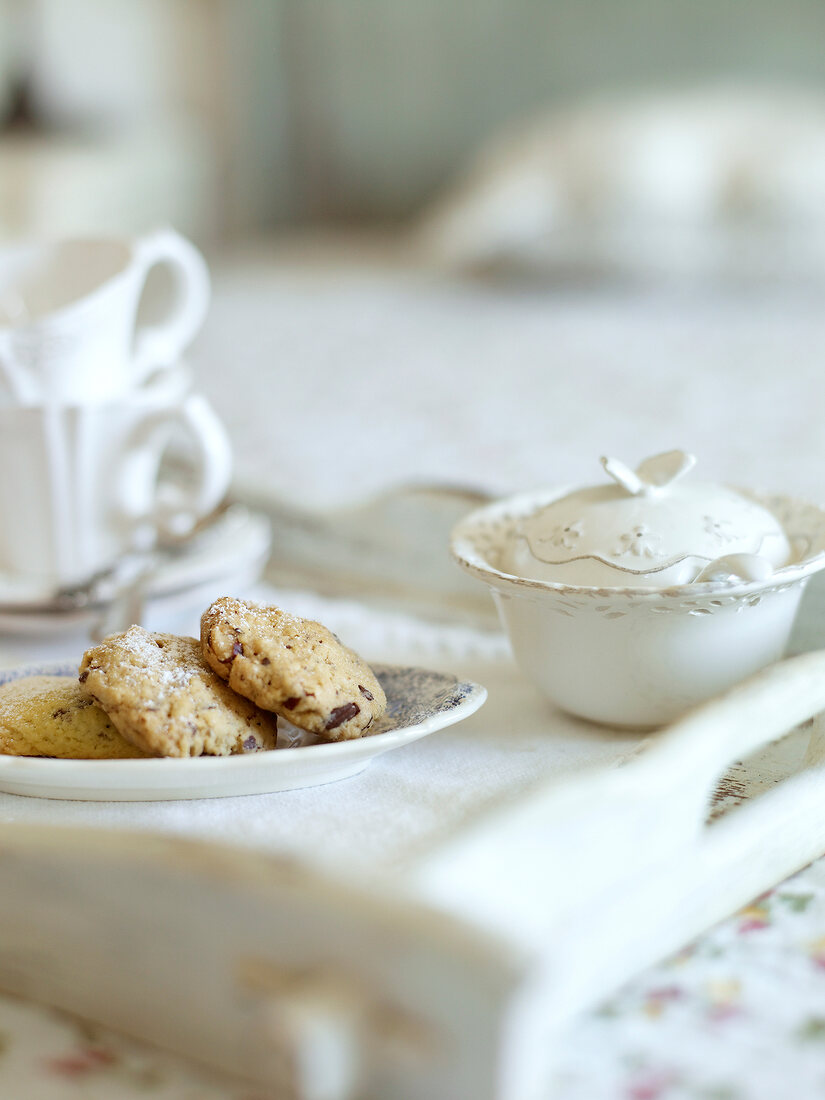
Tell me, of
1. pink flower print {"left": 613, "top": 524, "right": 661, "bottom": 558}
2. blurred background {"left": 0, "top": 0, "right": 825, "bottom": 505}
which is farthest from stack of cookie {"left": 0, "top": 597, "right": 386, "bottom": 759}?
blurred background {"left": 0, "top": 0, "right": 825, "bottom": 505}

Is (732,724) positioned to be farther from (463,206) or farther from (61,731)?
(463,206)

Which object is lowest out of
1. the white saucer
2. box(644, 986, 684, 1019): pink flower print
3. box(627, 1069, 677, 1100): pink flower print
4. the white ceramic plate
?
box(627, 1069, 677, 1100): pink flower print

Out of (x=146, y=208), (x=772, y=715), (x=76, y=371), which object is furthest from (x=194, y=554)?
(x=146, y=208)

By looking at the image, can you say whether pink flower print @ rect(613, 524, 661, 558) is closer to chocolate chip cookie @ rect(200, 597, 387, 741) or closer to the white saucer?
chocolate chip cookie @ rect(200, 597, 387, 741)

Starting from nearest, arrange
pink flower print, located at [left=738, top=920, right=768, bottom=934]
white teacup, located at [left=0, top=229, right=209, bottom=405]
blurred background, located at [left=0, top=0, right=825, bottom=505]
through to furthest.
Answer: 1. pink flower print, located at [left=738, top=920, right=768, bottom=934]
2. white teacup, located at [left=0, top=229, right=209, bottom=405]
3. blurred background, located at [left=0, top=0, right=825, bottom=505]

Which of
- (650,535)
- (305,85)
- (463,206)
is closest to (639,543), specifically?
(650,535)

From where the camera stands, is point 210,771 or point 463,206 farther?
point 463,206

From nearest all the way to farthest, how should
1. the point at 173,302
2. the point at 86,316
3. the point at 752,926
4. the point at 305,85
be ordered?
the point at 752,926
the point at 86,316
the point at 173,302
the point at 305,85
